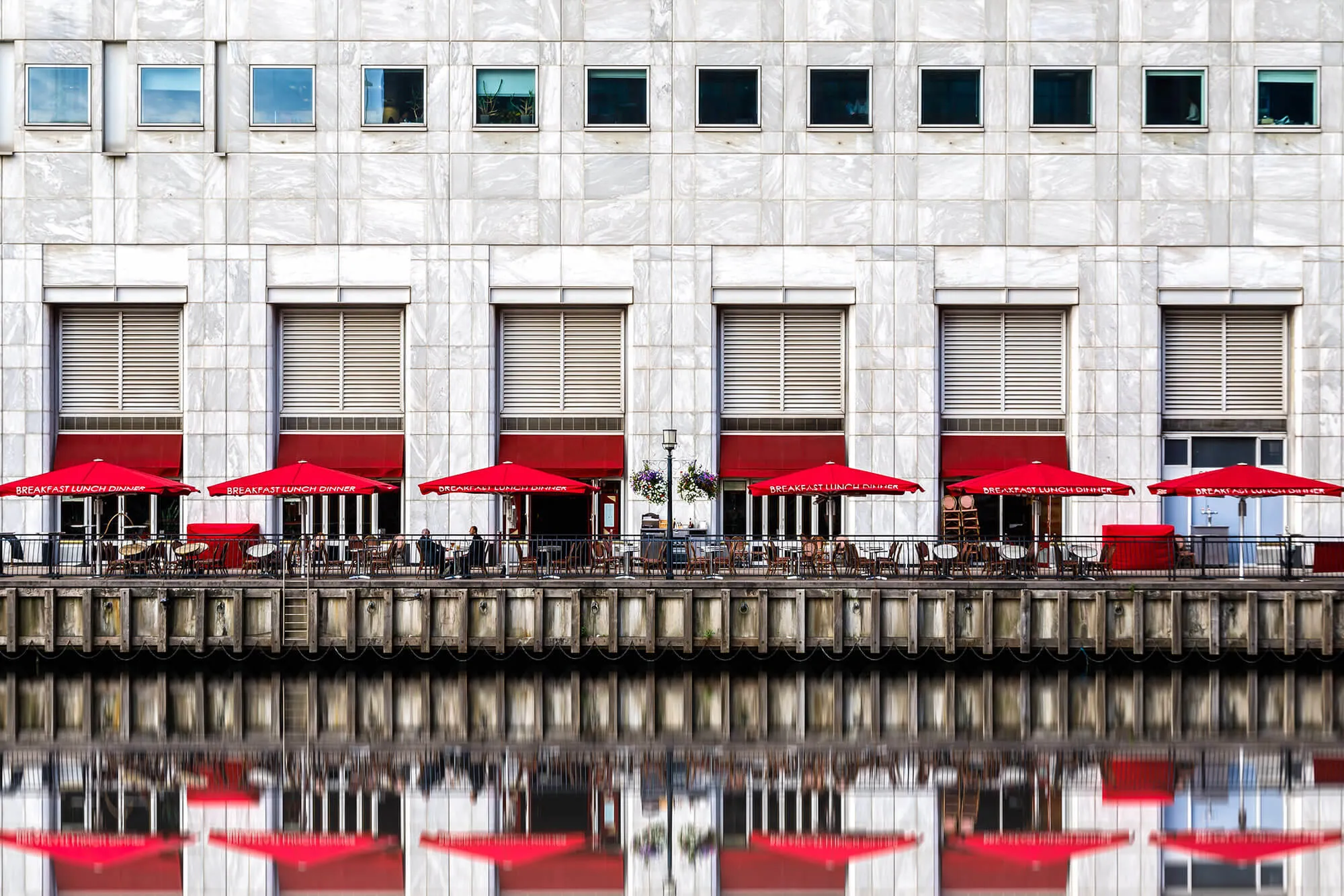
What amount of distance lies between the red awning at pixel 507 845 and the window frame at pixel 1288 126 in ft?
114

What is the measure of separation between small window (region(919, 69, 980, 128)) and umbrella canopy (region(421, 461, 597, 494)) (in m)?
16.3

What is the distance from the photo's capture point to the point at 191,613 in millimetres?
36719

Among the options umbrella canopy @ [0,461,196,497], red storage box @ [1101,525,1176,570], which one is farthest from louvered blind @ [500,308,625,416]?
red storage box @ [1101,525,1176,570]

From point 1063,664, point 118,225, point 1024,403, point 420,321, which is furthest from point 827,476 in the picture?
point 118,225

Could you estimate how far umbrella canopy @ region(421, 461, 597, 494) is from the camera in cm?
4000

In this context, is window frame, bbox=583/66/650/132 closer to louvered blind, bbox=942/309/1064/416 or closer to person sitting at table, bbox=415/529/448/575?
louvered blind, bbox=942/309/1064/416

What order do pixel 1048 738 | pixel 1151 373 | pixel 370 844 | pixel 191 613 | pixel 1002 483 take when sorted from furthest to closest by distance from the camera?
pixel 1151 373 < pixel 1002 483 < pixel 191 613 < pixel 1048 738 < pixel 370 844

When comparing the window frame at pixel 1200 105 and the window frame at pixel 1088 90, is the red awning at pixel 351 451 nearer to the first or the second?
the window frame at pixel 1088 90

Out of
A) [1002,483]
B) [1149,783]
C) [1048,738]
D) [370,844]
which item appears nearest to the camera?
[370,844]

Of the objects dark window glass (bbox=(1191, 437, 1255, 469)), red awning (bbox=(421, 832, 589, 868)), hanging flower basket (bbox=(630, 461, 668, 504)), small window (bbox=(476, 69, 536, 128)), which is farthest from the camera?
dark window glass (bbox=(1191, 437, 1255, 469))

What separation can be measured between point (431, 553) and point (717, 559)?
6978mm

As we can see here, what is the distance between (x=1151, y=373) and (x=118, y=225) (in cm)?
3056

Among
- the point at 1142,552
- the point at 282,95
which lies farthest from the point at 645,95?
the point at 1142,552

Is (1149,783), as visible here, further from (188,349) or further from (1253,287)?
(188,349)
